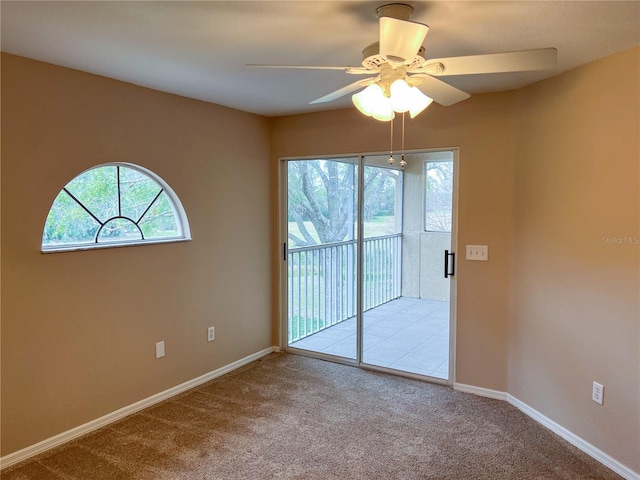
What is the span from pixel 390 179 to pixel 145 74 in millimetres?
2462

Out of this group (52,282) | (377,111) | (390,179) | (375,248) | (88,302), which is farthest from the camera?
(375,248)

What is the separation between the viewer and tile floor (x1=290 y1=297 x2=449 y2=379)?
13.0 ft

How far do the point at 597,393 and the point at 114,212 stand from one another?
125 inches

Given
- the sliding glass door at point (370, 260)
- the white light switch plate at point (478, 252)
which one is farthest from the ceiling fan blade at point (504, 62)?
the sliding glass door at point (370, 260)

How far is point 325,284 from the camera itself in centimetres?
470

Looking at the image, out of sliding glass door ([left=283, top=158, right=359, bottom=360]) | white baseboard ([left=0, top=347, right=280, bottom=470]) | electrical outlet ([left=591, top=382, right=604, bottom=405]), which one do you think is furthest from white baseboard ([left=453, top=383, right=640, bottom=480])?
white baseboard ([left=0, top=347, right=280, bottom=470])

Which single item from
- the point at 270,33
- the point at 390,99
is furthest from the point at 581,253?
the point at 270,33

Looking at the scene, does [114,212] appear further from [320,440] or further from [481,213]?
[481,213]

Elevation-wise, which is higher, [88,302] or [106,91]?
[106,91]

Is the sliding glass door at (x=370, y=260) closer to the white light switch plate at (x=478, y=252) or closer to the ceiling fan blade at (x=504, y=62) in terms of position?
the white light switch plate at (x=478, y=252)

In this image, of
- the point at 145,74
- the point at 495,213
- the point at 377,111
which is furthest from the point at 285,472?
the point at 145,74

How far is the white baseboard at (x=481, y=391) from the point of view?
3318 millimetres

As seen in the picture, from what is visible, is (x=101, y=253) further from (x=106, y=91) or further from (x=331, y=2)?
(x=331, y=2)

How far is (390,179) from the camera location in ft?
14.5
